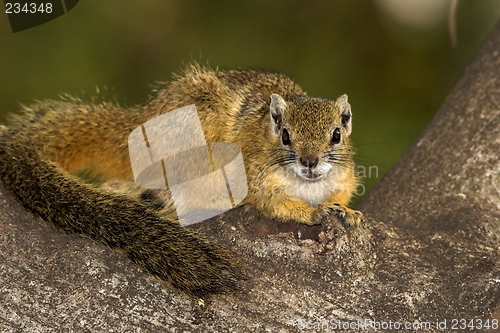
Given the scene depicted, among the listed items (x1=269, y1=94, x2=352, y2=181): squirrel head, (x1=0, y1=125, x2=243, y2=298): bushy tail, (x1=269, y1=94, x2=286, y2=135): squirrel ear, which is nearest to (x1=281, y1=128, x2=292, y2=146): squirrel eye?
(x1=269, y1=94, x2=352, y2=181): squirrel head

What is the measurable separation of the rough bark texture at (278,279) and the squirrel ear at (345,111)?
0.79 metres

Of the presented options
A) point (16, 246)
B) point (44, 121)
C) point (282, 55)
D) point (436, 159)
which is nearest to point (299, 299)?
point (16, 246)

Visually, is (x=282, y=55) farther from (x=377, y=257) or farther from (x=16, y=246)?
(x=16, y=246)

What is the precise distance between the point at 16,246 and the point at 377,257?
6.01ft

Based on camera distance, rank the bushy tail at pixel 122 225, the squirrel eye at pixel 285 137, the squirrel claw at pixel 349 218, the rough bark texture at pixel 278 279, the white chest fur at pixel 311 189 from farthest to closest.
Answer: the white chest fur at pixel 311 189
the squirrel eye at pixel 285 137
the squirrel claw at pixel 349 218
the bushy tail at pixel 122 225
the rough bark texture at pixel 278 279

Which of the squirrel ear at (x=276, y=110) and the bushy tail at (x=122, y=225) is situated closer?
the bushy tail at (x=122, y=225)

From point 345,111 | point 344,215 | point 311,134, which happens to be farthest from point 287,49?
point 344,215

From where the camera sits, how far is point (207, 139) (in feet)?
12.2

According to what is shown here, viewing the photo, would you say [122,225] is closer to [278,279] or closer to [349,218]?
[278,279]

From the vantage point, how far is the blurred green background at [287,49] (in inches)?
246

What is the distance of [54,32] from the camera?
627cm

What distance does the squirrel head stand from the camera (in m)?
3.47
